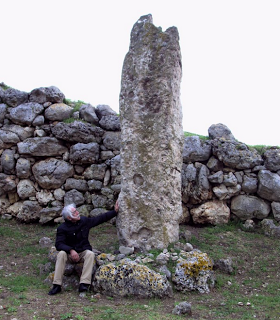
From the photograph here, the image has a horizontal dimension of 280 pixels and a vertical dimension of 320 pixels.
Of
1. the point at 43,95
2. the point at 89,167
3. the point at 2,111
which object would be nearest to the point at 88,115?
the point at 43,95

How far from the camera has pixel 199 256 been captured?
5750 millimetres

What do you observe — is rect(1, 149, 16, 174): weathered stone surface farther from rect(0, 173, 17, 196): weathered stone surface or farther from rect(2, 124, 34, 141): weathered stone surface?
rect(2, 124, 34, 141): weathered stone surface

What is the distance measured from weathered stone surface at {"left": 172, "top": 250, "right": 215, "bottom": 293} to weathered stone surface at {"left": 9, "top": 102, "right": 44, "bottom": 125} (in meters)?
6.18

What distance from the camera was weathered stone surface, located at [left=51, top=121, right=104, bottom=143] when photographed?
9266 millimetres

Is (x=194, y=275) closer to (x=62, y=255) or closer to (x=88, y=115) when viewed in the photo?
(x=62, y=255)

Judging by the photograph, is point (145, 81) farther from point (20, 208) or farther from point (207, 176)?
point (20, 208)

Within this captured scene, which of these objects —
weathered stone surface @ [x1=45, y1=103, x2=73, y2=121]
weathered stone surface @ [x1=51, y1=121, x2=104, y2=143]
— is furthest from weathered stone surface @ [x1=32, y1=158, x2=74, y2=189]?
weathered stone surface @ [x1=45, y1=103, x2=73, y2=121]

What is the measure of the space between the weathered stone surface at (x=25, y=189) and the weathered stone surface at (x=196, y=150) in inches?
172

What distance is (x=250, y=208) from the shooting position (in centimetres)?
867

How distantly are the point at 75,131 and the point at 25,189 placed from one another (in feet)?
7.05

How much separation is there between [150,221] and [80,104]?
5.38 metres

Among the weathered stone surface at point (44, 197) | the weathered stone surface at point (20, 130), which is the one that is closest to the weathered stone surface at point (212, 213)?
the weathered stone surface at point (44, 197)

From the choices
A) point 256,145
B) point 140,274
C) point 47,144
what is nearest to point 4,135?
point 47,144

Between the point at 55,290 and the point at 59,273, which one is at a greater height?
the point at 59,273
